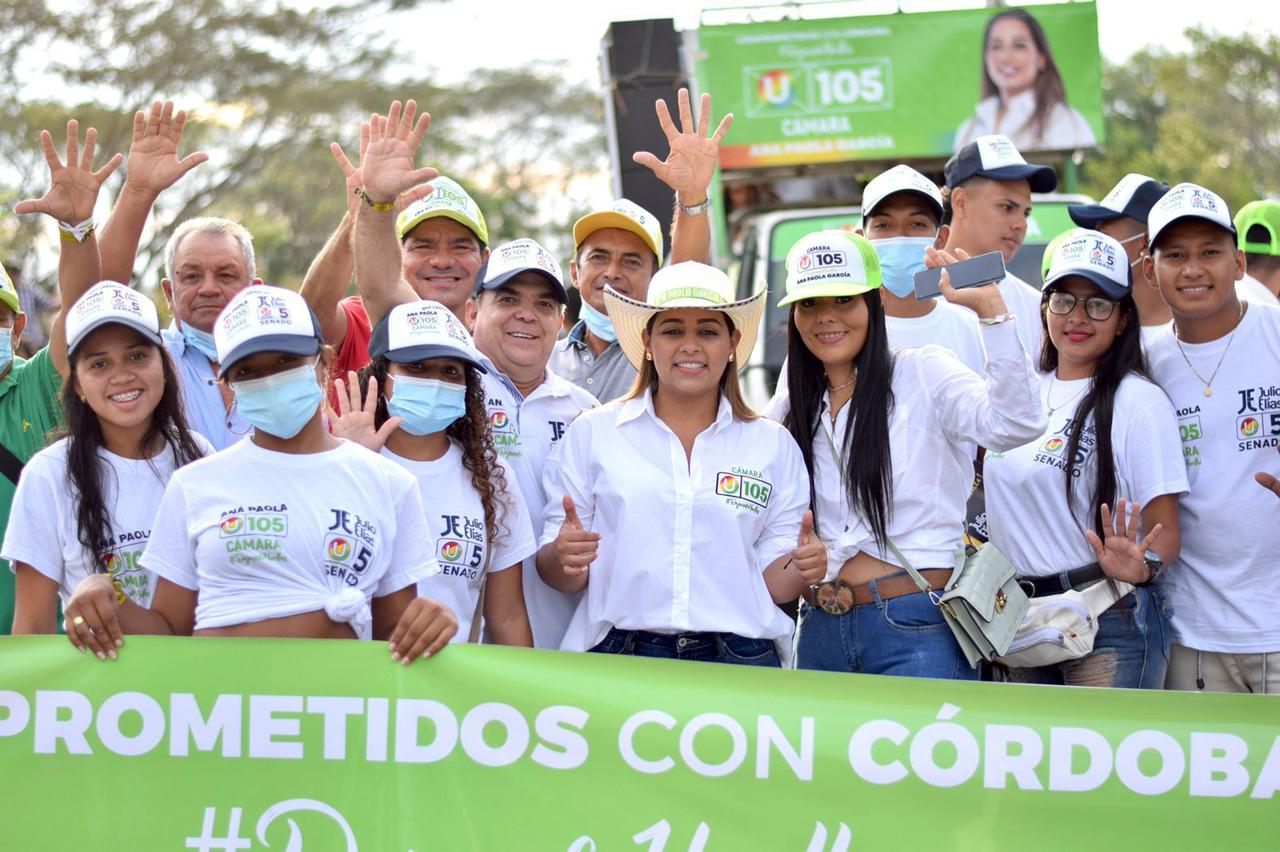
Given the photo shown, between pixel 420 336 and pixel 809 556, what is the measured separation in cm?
125

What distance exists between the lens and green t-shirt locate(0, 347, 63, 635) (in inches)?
193

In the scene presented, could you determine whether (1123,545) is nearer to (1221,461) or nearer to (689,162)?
(1221,461)

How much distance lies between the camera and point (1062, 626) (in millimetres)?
4742

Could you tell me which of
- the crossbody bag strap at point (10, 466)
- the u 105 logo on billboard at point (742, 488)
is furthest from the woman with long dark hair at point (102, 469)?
the u 105 logo on billboard at point (742, 488)

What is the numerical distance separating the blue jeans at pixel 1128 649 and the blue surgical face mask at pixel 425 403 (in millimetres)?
2009

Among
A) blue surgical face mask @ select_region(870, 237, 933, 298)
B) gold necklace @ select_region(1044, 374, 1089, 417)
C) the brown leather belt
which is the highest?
blue surgical face mask @ select_region(870, 237, 933, 298)

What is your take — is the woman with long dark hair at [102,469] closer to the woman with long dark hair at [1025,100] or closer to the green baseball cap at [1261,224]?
the green baseball cap at [1261,224]

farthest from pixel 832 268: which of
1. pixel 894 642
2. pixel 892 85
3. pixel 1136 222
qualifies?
pixel 892 85

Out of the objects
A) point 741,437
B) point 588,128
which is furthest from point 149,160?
point 588,128

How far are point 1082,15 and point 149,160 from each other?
9.01m

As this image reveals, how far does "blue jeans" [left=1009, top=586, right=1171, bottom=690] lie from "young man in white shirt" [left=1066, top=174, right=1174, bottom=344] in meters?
1.40

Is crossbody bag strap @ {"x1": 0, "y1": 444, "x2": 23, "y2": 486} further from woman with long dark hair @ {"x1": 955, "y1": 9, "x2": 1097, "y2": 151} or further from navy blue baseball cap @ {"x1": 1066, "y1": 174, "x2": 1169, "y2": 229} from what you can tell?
woman with long dark hair @ {"x1": 955, "y1": 9, "x2": 1097, "y2": 151}

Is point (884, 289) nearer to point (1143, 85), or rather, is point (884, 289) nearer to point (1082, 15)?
point (1082, 15)

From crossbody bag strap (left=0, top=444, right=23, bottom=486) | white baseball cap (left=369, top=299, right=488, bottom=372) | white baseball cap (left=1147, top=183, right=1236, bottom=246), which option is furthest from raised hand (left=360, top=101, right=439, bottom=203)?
white baseball cap (left=1147, top=183, right=1236, bottom=246)
